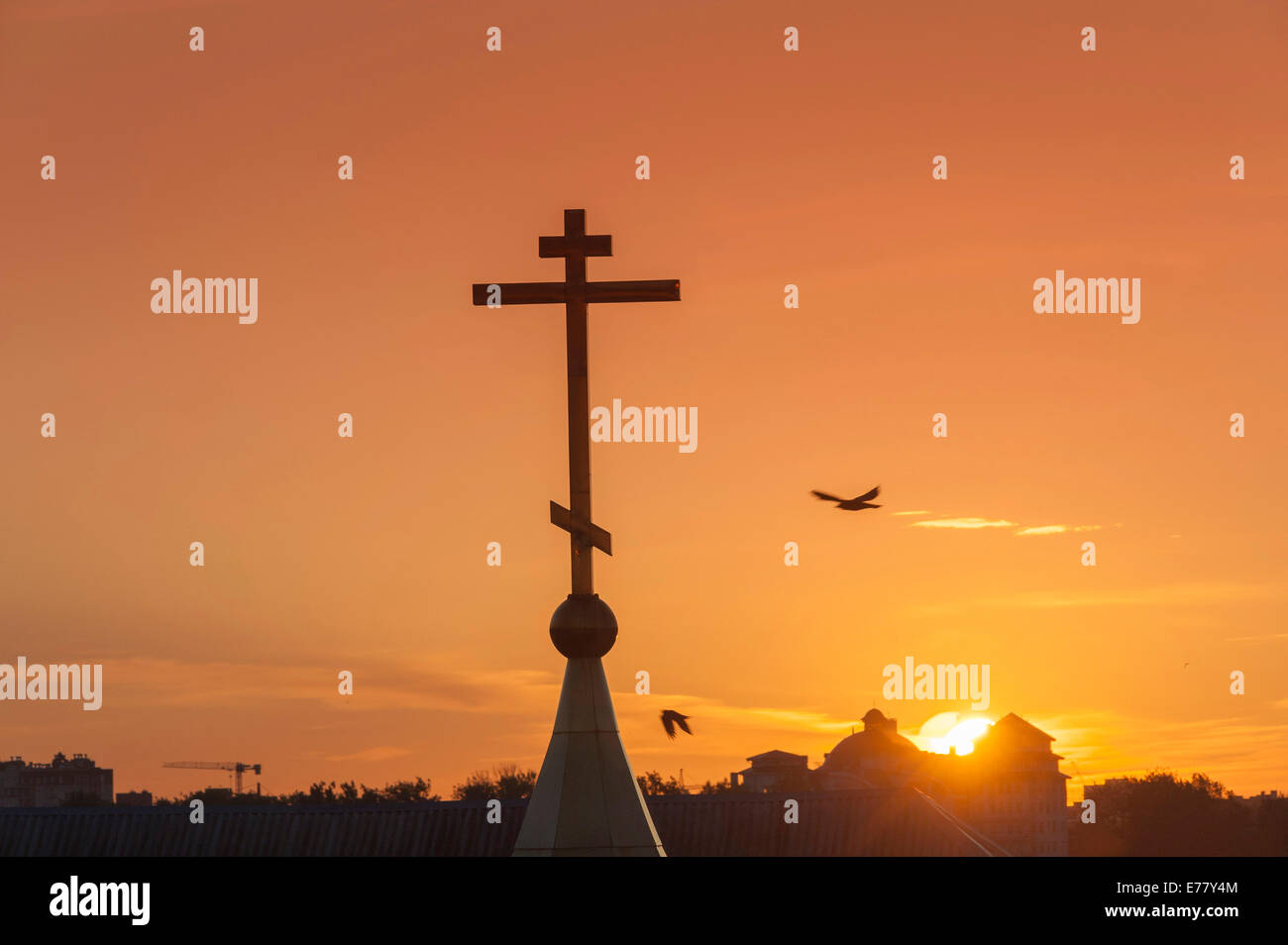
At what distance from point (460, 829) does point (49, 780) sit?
131086 millimetres

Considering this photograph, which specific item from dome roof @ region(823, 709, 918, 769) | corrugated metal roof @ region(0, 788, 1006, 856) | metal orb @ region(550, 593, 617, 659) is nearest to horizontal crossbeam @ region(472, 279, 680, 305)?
metal orb @ region(550, 593, 617, 659)

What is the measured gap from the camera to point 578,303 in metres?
15.0

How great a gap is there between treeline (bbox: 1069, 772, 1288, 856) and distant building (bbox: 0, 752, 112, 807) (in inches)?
4177

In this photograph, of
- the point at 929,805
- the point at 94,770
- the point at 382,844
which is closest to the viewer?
Result: the point at 929,805

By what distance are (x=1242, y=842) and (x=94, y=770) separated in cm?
12362

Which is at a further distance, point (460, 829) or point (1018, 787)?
point (1018, 787)

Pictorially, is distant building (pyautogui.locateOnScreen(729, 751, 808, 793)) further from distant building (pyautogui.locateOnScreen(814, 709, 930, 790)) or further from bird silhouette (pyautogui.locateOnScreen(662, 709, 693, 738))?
bird silhouette (pyautogui.locateOnScreen(662, 709, 693, 738))

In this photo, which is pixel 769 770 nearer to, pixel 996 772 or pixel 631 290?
pixel 996 772

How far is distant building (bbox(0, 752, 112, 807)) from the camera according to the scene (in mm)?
171875

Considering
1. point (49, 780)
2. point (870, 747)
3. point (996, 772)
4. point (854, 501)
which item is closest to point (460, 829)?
point (854, 501)

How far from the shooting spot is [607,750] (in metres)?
14.3

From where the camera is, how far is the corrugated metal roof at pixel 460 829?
61.9 m
